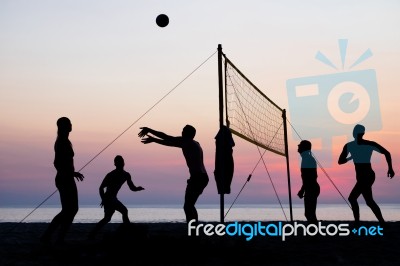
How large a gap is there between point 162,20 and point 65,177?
474 centimetres

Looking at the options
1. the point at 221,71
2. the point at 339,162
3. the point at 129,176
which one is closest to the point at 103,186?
the point at 129,176

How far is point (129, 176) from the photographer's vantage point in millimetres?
10266

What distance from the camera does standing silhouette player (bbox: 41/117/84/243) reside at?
8.12 metres

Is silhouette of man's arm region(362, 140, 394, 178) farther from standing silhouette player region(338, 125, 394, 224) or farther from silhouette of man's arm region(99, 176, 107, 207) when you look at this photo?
silhouette of man's arm region(99, 176, 107, 207)

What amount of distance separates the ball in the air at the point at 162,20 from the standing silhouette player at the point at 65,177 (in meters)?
4.15

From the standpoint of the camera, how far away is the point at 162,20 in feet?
38.7

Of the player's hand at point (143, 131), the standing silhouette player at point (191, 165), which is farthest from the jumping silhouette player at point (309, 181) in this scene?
the player's hand at point (143, 131)

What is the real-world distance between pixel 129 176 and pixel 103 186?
52 cm

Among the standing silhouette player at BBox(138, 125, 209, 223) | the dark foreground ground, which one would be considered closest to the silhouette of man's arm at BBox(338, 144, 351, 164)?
the dark foreground ground

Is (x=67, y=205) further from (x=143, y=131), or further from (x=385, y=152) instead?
(x=385, y=152)

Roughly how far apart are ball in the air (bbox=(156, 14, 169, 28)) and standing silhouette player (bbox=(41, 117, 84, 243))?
4.15m

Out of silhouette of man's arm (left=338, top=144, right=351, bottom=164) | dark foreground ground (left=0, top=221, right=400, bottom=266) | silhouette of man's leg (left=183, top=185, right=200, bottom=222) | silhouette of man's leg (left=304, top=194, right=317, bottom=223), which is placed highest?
silhouette of man's arm (left=338, top=144, right=351, bottom=164)

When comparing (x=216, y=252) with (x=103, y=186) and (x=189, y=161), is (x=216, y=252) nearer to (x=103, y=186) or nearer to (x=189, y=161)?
(x=189, y=161)

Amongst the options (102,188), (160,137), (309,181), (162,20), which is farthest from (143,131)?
(162,20)
